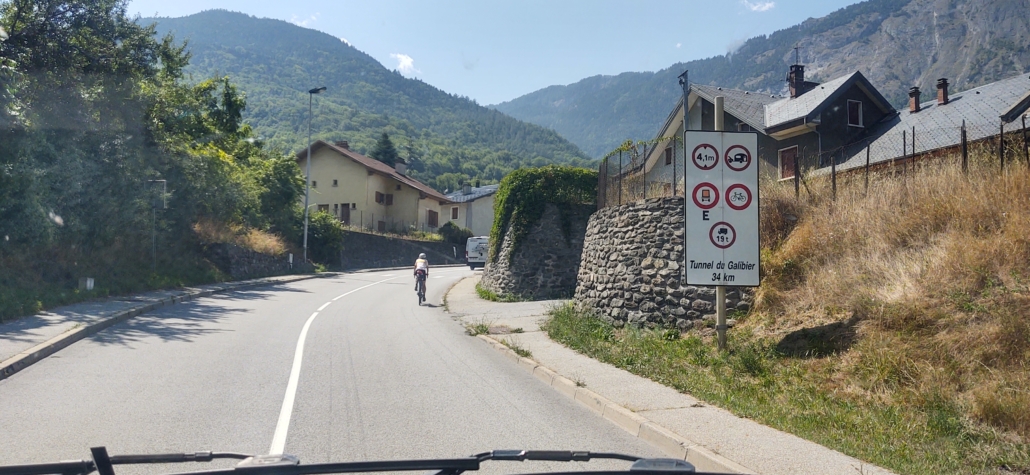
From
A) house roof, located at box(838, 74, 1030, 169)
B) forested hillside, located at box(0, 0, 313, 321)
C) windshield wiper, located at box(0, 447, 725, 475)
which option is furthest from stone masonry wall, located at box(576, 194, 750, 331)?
forested hillside, located at box(0, 0, 313, 321)

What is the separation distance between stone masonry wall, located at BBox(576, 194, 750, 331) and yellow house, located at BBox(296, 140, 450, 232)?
4503 centimetres

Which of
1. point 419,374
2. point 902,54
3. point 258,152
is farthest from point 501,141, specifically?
point 419,374

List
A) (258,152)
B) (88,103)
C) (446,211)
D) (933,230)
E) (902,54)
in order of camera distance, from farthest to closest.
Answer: (902,54)
(446,211)
(258,152)
(88,103)
(933,230)

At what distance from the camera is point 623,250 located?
14.8m

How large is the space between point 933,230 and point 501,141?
523 feet

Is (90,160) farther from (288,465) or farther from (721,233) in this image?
(288,465)

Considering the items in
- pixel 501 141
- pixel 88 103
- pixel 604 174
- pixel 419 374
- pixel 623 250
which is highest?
pixel 501 141

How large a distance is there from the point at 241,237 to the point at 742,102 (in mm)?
23938

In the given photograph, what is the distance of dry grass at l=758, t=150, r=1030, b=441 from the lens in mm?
7293

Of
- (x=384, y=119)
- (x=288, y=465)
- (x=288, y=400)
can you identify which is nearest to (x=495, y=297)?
(x=288, y=400)

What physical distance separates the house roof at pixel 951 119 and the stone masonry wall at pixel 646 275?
35.7ft

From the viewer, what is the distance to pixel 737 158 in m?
11.0

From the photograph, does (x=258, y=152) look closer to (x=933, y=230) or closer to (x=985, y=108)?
(x=985, y=108)

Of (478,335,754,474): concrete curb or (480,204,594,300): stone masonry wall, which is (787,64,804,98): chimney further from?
(478,335,754,474): concrete curb
